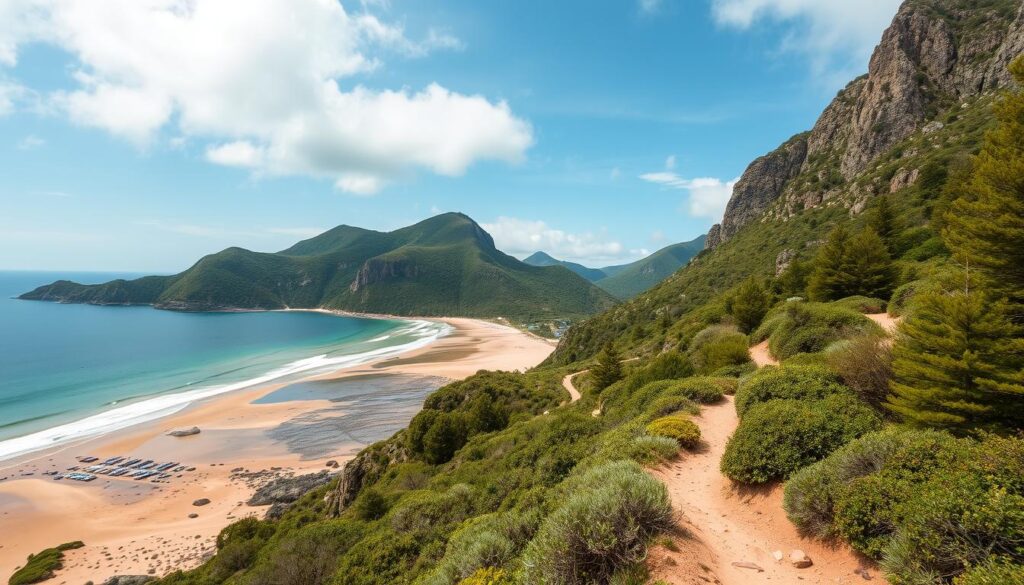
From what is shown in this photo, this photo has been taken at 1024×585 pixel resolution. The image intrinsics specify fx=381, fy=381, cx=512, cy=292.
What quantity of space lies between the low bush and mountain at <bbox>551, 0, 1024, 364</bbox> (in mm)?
23909

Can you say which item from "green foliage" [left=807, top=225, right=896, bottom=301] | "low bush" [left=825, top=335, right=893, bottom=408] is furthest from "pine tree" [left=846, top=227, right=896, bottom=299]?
"low bush" [left=825, top=335, right=893, bottom=408]

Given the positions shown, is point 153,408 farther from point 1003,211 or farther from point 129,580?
point 1003,211

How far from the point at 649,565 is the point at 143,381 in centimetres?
8840

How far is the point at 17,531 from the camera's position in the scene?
27094 millimetres

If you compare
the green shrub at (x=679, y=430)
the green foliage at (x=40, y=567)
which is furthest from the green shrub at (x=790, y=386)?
the green foliage at (x=40, y=567)

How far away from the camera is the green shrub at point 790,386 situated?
10.8 meters

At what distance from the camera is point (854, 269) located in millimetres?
24594

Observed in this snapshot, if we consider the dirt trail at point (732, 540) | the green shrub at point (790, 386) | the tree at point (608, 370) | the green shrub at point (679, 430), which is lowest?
the tree at point (608, 370)

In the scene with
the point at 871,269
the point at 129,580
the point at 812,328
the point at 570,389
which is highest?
the point at 871,269

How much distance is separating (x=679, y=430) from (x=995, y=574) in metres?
7.40

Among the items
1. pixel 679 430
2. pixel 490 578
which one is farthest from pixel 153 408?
pixel 679 430

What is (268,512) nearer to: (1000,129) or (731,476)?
(731,476)

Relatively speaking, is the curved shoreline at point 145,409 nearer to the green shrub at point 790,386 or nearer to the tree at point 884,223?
the green shrub at point 790,386

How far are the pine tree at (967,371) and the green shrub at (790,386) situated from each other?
1987mm
